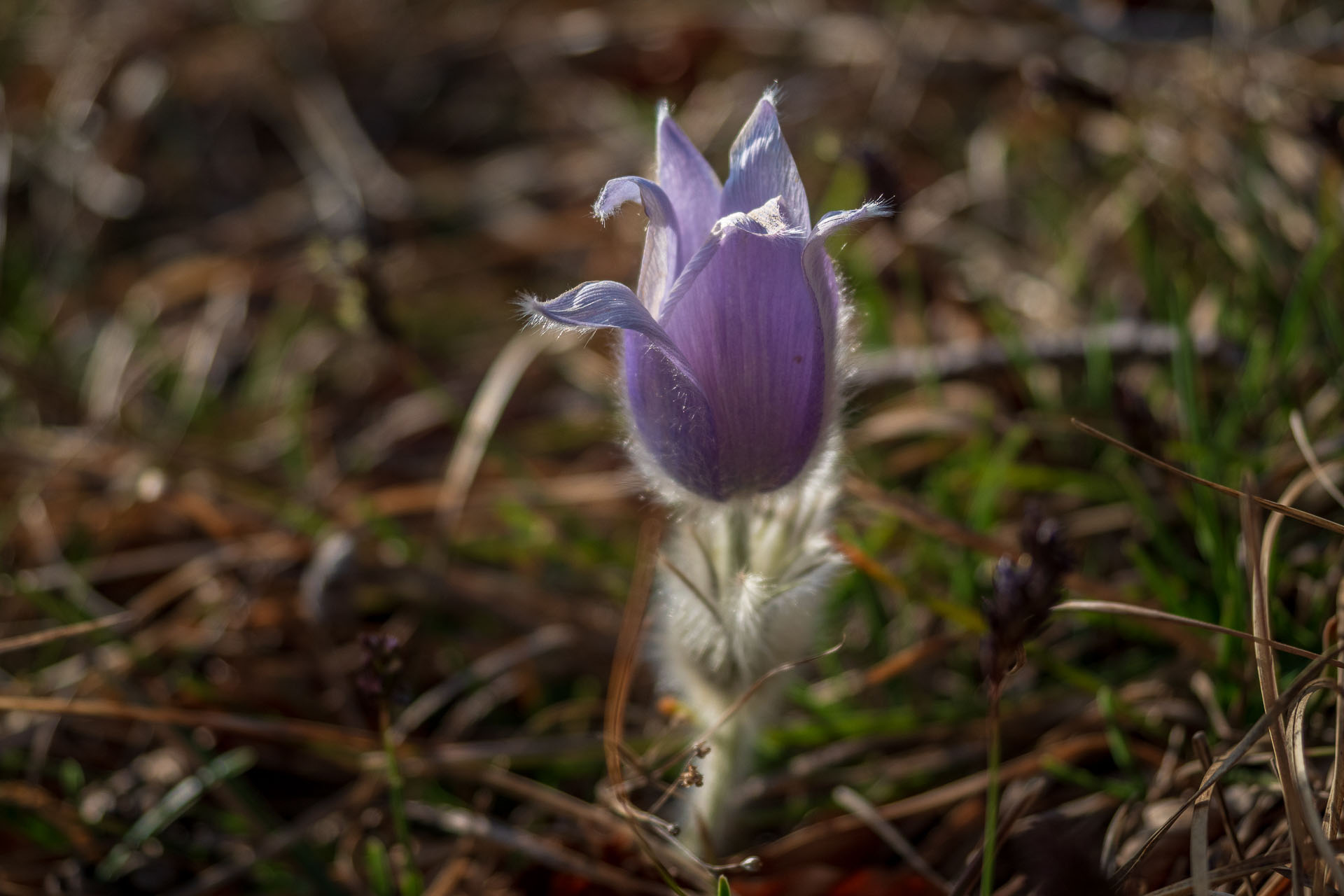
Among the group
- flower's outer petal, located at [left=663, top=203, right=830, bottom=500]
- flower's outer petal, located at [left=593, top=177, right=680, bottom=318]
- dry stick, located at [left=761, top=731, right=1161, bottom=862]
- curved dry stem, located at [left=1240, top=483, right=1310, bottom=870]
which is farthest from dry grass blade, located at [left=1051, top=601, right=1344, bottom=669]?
flower's outer petal, located at [left=593, top=177, right=680, bottom=318]

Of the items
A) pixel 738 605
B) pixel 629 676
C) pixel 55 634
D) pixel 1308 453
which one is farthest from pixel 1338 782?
pixel 55 634

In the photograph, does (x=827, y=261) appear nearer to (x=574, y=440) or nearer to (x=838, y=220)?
(x=838, y=220)

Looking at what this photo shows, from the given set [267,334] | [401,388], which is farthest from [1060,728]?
[267,334]

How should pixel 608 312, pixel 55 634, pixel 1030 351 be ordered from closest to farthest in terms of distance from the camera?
pixel 608 312 → pixel 55 634 → pixel 1030 351

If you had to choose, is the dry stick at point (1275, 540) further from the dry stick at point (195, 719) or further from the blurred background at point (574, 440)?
the dry stick at point (195, 719)

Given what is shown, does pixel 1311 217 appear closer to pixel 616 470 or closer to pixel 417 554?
pixel 616 470

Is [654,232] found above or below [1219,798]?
above
